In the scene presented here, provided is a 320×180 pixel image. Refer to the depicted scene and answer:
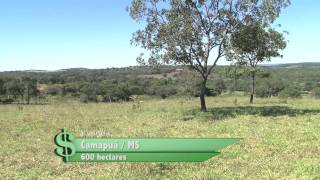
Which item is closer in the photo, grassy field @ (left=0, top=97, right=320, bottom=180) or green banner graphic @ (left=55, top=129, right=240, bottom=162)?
grassy field @ (left=0, top=97, right=320, bottom=180)

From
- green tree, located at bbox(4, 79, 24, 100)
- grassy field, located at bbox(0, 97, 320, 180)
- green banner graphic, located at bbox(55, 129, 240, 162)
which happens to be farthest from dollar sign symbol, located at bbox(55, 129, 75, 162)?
green tree, located at bbox(4, 79, 24, 100)

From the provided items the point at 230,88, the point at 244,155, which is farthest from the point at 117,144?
the point at 230,88

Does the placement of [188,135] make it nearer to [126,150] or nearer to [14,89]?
[126,150]

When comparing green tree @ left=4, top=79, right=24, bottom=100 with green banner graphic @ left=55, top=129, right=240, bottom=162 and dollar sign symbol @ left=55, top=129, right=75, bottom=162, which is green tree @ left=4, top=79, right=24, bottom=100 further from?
green banner graphic @ left=55, top=129, right=240, bottom=162

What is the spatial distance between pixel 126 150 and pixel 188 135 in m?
5.84

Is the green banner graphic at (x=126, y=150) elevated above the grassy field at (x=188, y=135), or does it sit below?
above

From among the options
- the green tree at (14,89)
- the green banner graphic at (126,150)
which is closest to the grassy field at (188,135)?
the green banner graphic at (126,150)

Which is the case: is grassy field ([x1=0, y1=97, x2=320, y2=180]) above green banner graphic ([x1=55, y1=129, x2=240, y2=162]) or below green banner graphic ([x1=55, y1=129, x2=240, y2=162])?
below

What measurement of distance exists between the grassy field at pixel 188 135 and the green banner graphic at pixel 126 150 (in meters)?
0.21

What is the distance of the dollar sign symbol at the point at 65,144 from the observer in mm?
11670

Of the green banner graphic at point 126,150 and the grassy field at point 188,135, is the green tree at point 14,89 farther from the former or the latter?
the green banner graphic at point 126,150

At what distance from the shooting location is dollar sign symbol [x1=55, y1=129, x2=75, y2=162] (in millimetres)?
11670

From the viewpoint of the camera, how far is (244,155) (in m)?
13.2

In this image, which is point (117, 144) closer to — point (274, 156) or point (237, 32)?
point (274, 156)
